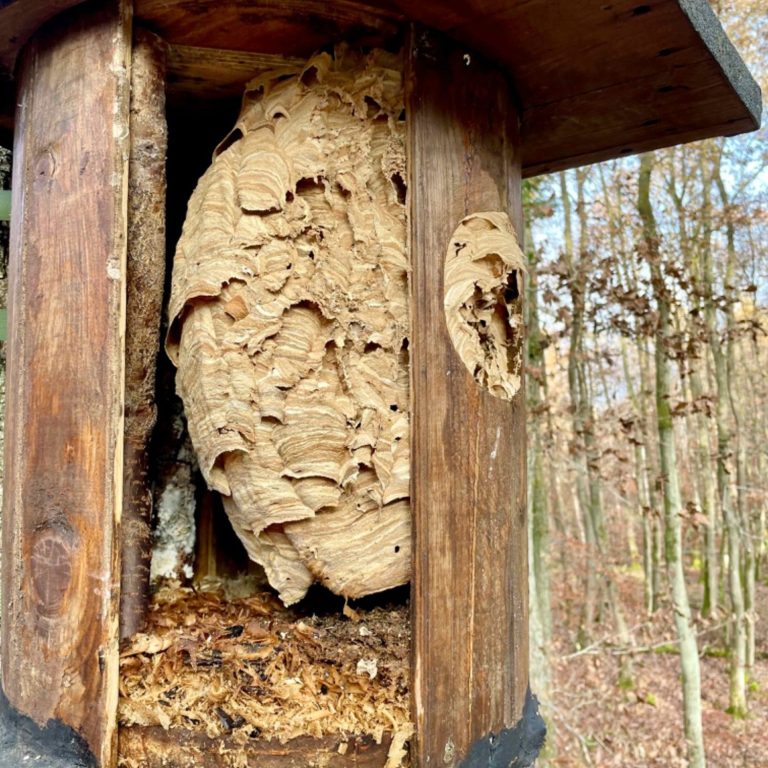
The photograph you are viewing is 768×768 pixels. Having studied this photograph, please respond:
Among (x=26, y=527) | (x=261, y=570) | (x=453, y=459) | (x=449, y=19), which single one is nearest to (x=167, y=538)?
(x=261, y=570)

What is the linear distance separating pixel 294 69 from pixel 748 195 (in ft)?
21.7

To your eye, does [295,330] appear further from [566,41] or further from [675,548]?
[675,548]

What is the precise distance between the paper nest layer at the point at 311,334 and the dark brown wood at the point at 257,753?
326mm

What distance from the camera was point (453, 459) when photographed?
1.47m

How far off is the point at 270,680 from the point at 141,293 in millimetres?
893

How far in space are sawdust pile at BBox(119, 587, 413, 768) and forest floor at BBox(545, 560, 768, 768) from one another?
4.54 meters

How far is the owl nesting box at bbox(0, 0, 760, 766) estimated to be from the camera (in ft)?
4.54

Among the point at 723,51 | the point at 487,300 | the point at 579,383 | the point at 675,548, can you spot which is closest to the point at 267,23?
the point at 487,300

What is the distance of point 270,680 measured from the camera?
1.46 meters

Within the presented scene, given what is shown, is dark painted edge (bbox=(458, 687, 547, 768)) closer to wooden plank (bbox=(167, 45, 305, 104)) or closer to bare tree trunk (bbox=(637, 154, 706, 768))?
wooden plank (bbox=(167, 45, 305, 104))

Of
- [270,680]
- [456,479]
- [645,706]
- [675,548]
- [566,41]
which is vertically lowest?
[645,706]

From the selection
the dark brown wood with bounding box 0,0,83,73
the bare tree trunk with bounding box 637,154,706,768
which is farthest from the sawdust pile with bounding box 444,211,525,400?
the bare tree trunk with bounding box 637,154,706,768

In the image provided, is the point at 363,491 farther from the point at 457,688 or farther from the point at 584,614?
the point at 584,614

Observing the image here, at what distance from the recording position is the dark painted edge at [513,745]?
4.74 feet
